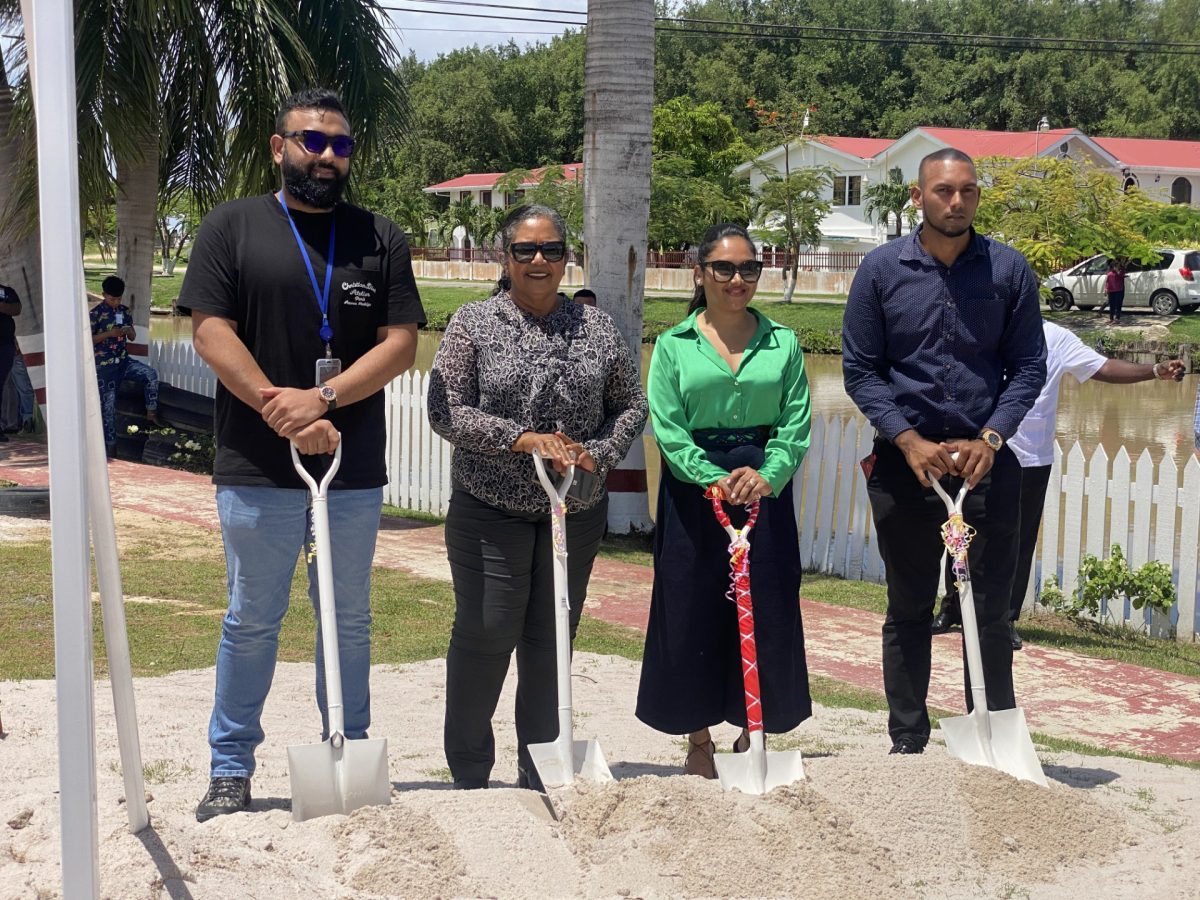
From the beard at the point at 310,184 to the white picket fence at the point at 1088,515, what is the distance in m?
5.00

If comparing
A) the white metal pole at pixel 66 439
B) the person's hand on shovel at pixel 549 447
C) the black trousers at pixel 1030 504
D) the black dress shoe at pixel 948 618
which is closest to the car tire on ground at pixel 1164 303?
the black dress shoe at pixel 948 618

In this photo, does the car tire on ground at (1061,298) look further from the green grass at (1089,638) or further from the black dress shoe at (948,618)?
the black dress shoe at (948,618)

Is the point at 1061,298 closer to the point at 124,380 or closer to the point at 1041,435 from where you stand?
the point at 124,380

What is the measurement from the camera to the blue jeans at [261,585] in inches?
163

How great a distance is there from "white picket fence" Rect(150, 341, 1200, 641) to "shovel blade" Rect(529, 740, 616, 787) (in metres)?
4.27

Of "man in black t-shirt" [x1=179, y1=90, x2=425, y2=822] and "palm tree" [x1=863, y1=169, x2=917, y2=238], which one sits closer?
"man in black t-shirt" [x1=179, y1=90, x2=425, y2=822]

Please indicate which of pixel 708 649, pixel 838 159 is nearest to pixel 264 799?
pixel 708 649

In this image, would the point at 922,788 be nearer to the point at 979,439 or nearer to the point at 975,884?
the point at 975,884

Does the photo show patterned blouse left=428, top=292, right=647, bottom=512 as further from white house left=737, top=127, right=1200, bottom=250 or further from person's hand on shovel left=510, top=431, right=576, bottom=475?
white house left=737, top=127, right=1200, bottom=250

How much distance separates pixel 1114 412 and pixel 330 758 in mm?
20733

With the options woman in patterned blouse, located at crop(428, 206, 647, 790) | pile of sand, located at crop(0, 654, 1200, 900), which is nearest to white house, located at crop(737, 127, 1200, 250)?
woman in patterned blouse, located at crop(428, 206, 647, 790)

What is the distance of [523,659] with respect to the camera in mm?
4754

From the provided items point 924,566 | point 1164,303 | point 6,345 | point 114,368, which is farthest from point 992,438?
point 1164,303

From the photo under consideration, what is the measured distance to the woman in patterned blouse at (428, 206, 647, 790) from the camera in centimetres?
447
